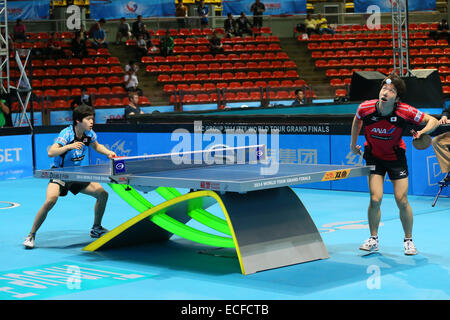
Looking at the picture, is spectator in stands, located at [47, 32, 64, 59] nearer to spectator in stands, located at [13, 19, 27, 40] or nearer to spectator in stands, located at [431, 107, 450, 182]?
spectator in stands, located at [13, 19, 27, 40]

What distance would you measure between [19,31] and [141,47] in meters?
4.20

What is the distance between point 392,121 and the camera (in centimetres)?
709

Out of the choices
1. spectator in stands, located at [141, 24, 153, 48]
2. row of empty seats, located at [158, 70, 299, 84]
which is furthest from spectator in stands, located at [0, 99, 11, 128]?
spectator in stands, located at [141, 24, 153, 48]

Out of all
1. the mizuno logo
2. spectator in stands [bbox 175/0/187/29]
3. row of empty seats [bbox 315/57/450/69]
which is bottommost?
the mizuno logo

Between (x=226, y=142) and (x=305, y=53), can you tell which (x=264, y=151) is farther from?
(x=305, y=53)

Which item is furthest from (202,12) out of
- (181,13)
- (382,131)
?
(382,131)

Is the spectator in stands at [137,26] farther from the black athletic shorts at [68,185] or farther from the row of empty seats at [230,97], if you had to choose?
the black athletic shorts at [68,185]

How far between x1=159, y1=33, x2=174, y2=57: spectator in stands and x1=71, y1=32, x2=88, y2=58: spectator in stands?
2.89m

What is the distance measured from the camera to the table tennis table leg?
22.2ft

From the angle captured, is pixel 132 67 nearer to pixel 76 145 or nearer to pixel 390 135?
pixel 76 145

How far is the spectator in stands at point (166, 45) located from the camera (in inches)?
1029

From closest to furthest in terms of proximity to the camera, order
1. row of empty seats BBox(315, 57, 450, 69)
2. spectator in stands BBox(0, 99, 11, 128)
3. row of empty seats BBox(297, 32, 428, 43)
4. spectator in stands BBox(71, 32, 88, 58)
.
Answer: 1. spectator in stands BBox(0, 99, 11, 128)
2. spectator in stands BBox(71, 32, 88, 58)
3. row of empty seats BBox(315, 57, 450, 69)
4. row of empty seats BBox(297, 32, 428, 43)

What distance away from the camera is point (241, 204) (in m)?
6.94

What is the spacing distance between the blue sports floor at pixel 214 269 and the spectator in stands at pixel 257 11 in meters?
20.1
